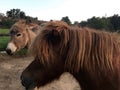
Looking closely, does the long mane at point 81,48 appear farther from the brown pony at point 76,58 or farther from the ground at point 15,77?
the ground at point 15,77

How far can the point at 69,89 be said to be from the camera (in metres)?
8.23

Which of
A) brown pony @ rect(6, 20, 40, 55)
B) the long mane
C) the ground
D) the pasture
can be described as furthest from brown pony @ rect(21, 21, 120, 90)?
brown pony @ rect(6, 20, 40, 55)

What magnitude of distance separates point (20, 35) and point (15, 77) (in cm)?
135

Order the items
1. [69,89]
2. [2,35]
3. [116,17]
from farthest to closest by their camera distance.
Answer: [2,35] < [69,89] < [116,17]

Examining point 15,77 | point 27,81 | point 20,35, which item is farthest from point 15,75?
point 27,81

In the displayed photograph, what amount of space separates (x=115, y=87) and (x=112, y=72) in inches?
4.8

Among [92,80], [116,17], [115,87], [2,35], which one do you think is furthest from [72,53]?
[2,35]

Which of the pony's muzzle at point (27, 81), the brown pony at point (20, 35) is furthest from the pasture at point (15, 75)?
the pony's muzzle at point (27, 81)

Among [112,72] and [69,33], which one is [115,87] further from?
[69,33]

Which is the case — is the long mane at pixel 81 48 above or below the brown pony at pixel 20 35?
above

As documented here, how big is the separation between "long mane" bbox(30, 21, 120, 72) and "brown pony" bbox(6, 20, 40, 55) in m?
7.09

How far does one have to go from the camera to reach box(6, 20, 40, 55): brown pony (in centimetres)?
964

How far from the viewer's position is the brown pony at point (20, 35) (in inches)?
380

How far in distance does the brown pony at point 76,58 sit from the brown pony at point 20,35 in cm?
709
